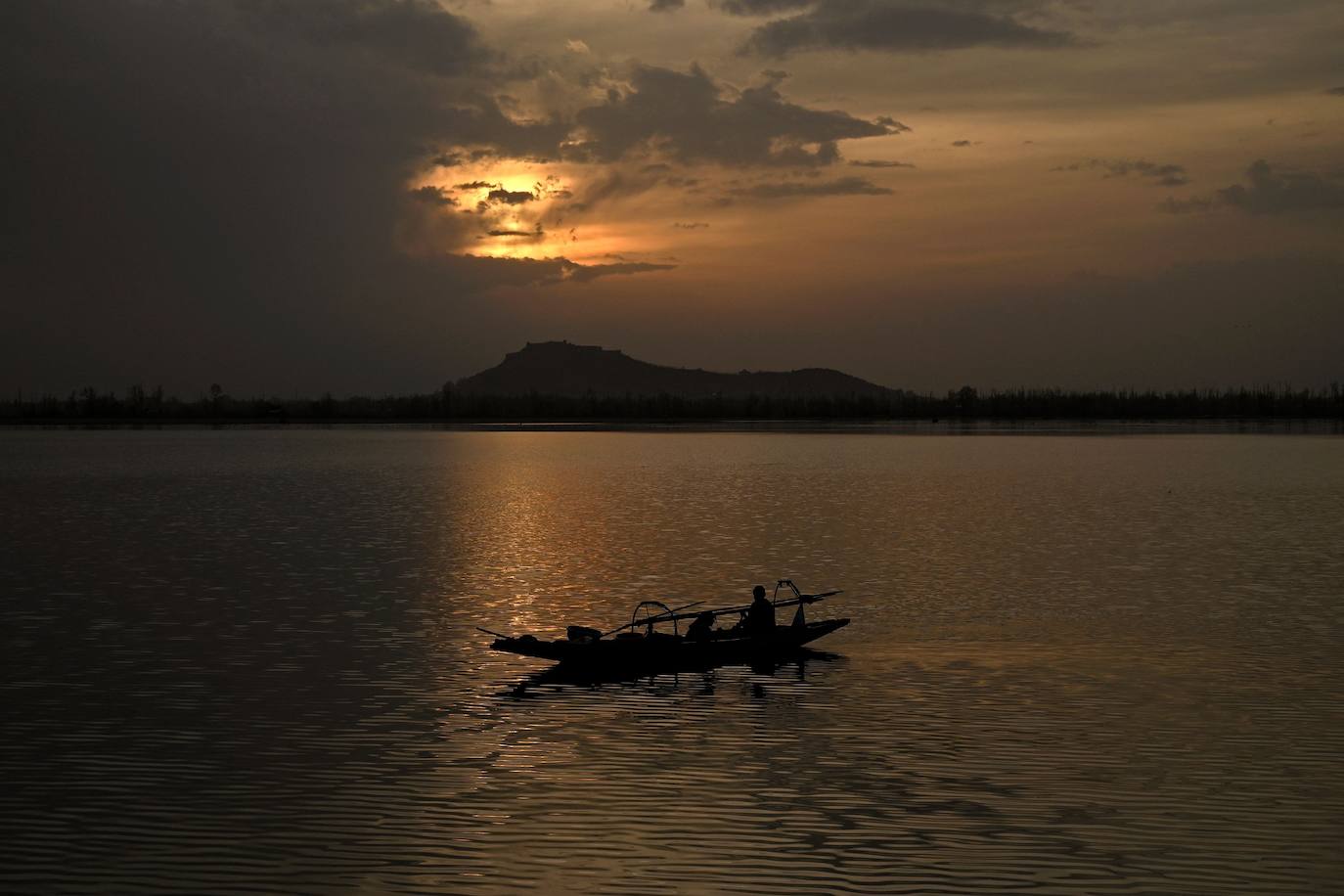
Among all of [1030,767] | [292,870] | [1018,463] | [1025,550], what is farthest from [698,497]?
[292,870]

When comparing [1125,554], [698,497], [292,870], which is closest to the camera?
[292,870]

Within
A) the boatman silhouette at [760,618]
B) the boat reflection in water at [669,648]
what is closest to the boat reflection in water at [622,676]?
the boat reflection in water at [669,648]

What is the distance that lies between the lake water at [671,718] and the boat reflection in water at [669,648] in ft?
1.79

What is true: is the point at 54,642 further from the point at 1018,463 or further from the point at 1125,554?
the point at 1018,463

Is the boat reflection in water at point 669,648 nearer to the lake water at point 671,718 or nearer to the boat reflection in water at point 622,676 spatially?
the boat reflection in water at point 622,676

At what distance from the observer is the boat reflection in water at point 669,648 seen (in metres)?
20.1

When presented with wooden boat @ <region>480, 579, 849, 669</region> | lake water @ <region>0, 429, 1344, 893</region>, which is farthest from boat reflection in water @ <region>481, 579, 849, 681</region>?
lake water @ <region>0, 429, 1344, 893</region>

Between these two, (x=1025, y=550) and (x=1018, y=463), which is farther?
(x=1018, y=463)

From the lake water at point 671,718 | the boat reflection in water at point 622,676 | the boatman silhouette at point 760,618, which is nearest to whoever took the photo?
the lake water at point 671,718

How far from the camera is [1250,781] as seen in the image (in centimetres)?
1441

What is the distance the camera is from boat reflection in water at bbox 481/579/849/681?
20094mm

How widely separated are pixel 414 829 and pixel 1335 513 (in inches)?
1722

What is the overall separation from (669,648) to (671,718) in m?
2.89

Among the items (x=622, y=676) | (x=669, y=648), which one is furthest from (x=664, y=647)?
(x=622, y=676)
